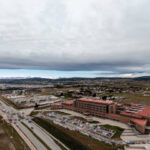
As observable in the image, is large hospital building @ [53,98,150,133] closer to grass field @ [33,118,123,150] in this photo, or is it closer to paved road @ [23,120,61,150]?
grass field @ [33,118,123,150]

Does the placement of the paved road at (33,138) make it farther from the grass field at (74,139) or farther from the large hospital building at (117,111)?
the large hospital building at (117,111)

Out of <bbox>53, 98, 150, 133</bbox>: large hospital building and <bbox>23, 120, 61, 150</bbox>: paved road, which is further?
<bbox>53, 98, 150, 133</bbox>: large hospital building

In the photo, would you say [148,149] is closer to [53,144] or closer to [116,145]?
[116,145]

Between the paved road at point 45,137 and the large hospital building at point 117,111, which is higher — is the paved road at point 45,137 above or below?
below

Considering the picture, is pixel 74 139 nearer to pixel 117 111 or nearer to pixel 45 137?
pixel 45 137

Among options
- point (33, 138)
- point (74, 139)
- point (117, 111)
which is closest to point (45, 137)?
point (33, 138)

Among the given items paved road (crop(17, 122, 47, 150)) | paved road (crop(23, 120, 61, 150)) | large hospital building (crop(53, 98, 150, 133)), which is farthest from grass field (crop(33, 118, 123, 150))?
large hospital building (crop(53, 98, 150, 133))

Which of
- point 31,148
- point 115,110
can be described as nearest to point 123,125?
point 115,110

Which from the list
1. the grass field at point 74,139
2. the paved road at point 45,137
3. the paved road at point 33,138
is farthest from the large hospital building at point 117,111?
the paved road at point 33,138

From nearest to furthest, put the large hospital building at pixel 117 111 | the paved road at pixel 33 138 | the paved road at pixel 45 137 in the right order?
the paved road at pixel 33 138, the paved road at pixel 45 137, the large hospital building at pixel 117 111
